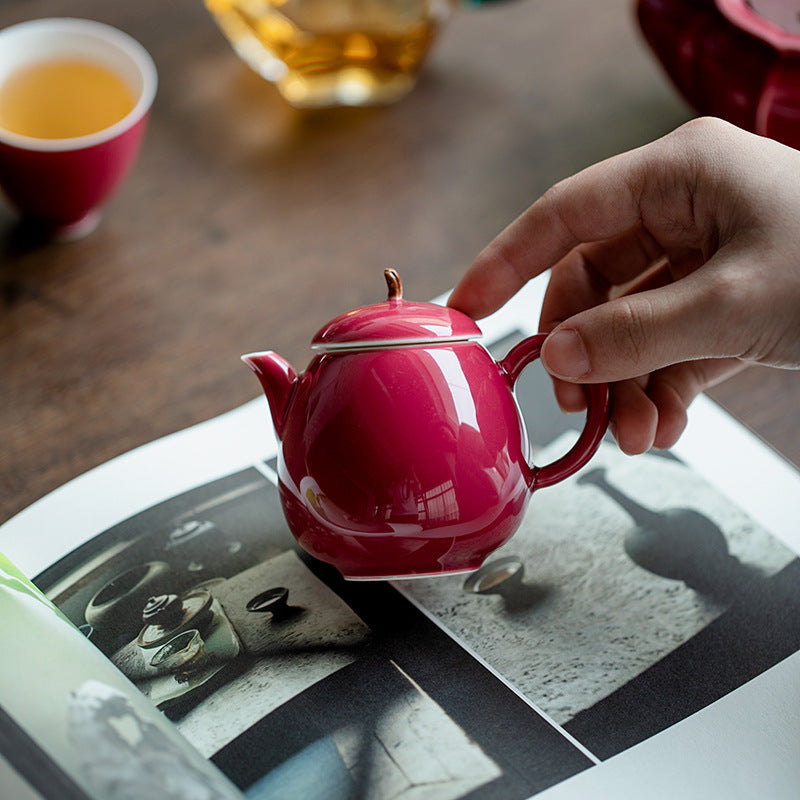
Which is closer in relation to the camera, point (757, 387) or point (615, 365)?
point (615, 365)

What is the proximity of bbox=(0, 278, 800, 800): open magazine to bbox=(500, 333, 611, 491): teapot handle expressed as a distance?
0.24 feet

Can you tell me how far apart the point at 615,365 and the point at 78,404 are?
346 mm

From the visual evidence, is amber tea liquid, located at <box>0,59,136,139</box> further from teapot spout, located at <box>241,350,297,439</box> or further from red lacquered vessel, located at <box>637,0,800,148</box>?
red lacquered vessel, located at <box>637,0,800,148</box>

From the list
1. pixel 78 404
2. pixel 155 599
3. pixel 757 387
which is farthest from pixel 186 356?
pixel 757 387

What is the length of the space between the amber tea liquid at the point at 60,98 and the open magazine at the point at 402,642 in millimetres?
262

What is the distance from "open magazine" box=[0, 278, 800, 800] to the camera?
1.34ft

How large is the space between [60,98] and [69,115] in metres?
0.01

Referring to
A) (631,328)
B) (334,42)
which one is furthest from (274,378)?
(334,42)

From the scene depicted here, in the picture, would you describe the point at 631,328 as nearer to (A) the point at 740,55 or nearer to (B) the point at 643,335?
(B) the point at 643,335

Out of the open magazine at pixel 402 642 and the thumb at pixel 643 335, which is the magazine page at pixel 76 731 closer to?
the open magazine at pixel 402 642

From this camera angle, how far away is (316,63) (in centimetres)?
74

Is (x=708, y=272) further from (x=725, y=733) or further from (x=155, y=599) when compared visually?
(x=155, y=599)

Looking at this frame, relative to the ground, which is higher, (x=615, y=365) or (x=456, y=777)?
(x=615, y=365)

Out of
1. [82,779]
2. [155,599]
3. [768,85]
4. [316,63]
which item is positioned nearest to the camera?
[82,779]
